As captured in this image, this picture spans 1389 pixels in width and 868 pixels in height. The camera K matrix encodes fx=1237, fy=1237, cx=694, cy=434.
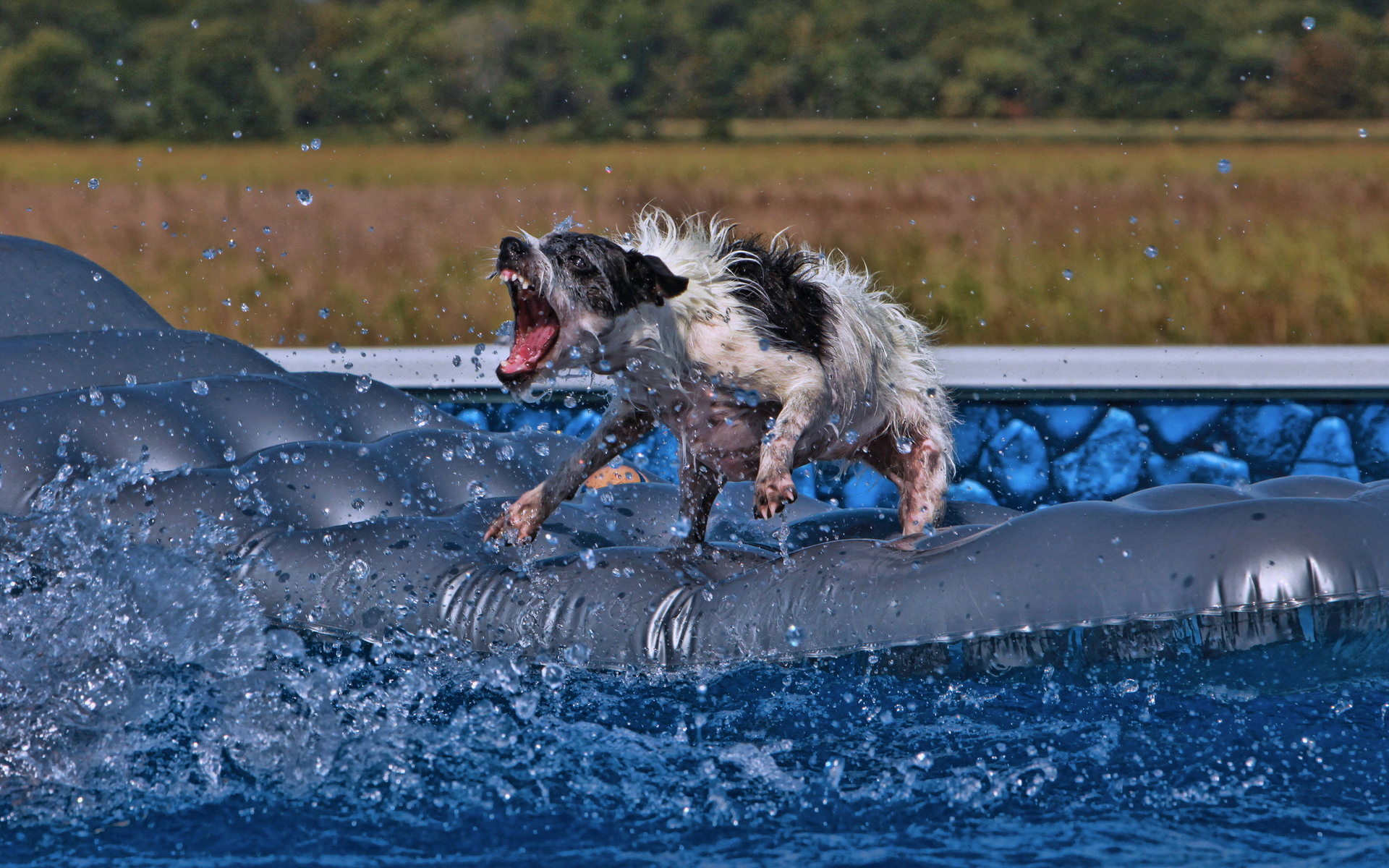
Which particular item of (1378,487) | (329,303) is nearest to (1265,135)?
(329,303)

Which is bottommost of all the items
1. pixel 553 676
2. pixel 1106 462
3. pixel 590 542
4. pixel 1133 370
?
pixel 553 676

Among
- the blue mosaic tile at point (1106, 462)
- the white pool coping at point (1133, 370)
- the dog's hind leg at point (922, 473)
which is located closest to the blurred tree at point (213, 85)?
the white pool coping at point (1133, 370)

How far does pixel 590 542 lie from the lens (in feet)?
12.6

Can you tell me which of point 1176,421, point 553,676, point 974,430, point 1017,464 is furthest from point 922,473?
point 1176,421

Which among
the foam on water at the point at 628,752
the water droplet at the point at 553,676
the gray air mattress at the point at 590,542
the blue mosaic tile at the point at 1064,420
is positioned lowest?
the foam on water at the point at 628,752

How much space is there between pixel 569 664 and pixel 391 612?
0.52 metres

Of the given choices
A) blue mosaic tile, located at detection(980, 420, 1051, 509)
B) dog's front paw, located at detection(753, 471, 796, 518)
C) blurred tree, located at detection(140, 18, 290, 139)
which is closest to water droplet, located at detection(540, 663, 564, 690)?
dog's front paw, located at detection(753, 471, 796, 518)

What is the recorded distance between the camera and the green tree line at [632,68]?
29.7 meters

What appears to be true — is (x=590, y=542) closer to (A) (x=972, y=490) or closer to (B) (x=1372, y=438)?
(A) (x=972, y=490)

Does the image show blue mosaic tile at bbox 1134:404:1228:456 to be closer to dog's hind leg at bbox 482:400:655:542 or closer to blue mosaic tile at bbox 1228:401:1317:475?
blue mosaic tile at bbox 1228:401:1317:475

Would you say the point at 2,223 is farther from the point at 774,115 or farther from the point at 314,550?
the point at 774,115

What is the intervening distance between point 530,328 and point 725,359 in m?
0.55

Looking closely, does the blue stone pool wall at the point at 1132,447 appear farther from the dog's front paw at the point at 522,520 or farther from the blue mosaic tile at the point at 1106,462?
the dog's front paw at the point at 522,520

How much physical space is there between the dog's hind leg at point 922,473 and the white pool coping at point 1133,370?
172cm
